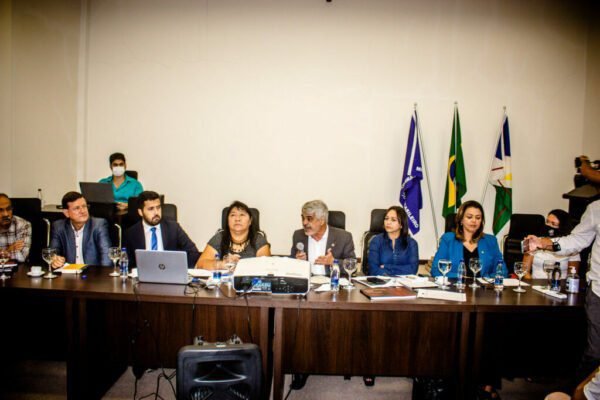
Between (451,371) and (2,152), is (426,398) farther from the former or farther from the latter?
(2,152)

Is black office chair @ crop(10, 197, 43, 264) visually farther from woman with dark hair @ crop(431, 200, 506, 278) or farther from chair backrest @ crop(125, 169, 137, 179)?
woman with dark hair @ crop(431, 200, 506, 278)

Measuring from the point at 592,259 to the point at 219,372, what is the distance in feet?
7.53

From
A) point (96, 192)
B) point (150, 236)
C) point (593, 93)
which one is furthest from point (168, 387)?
point (593, 93)

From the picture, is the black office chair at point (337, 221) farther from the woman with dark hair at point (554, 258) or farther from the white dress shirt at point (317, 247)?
the woman with dark hair at point (554, 258)

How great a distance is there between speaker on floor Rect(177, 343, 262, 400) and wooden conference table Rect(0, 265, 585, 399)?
0.66 m

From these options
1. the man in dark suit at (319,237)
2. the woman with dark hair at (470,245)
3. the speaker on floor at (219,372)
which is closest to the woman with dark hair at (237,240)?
the man in dark suit at (319,237)

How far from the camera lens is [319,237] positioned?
11.9ft

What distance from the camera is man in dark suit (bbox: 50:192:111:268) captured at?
10.9 feet

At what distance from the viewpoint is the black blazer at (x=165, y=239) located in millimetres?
3570

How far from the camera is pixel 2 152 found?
4906mm

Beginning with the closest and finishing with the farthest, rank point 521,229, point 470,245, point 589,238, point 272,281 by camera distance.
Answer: point 272,281 → point 589,238 → point 470,245 → point 521,229

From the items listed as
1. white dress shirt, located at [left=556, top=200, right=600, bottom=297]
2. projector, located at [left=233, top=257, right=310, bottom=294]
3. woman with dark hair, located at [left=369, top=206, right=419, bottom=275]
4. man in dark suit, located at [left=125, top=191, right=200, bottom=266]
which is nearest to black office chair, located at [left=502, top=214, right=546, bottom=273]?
woman with dark hair, located at [left=369, top=206, right=419, bottom=275]

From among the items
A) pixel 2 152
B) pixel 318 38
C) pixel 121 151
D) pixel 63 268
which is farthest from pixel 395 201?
pixel 2 152

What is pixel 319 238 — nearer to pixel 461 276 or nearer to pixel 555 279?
pixel 461 276
